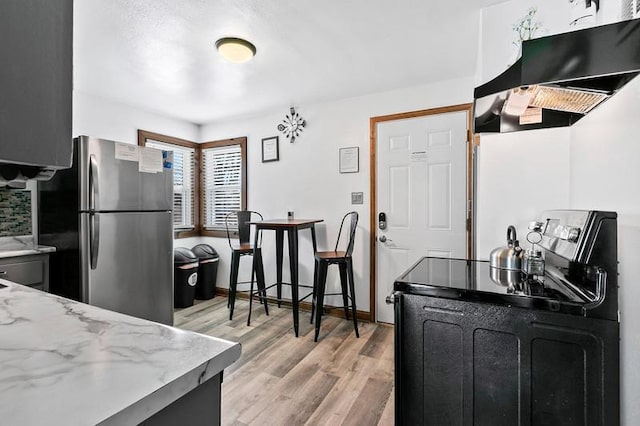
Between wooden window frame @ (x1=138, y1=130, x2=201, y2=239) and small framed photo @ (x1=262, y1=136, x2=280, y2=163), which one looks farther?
wooden window frame @ (x1=138, y1=130, x2=201, y2=239)

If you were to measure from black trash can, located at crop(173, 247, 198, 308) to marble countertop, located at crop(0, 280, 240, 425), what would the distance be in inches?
114

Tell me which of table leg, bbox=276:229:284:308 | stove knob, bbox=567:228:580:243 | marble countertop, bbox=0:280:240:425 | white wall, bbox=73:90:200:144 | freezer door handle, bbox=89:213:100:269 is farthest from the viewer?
table leg, bbox=276:229:284:308

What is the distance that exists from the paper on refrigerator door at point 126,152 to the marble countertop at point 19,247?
2.88 feet

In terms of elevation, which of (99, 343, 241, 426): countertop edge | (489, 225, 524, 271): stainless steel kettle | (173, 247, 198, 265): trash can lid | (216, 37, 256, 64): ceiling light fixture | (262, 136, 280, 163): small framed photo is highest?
(216, 37, 256, 64): ceiling light fixture

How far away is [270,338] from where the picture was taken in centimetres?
282

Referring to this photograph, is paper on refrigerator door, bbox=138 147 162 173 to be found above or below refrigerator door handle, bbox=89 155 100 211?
above

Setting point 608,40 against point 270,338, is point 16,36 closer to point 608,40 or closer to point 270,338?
point 608,40

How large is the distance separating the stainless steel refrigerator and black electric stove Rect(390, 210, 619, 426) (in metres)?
2.17

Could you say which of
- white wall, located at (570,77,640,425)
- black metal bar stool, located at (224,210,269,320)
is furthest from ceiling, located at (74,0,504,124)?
black metal bar stool, located at (224,210,269,320)

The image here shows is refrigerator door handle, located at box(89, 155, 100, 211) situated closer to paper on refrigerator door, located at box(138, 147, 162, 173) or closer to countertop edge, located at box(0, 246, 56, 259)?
paper on refrigerator door, located at box(138, 147, 162, 173)

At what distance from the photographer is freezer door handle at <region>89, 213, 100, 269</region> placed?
227cm

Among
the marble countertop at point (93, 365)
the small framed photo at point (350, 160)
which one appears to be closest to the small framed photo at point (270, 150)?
the small framed photo at point (350, 160)

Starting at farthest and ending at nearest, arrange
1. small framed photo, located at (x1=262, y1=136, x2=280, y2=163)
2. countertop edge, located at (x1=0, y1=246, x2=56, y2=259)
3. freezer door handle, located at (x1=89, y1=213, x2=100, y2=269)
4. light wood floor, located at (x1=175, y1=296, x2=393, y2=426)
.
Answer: small framed photo, located at (x1=262, y1=136, x2=280, y2=163) < freezer door handle, located at (x1=89, y1=213, x2=100, y2=269) < countertop edge, located at (x1=0, y1=246, x2=56, y2=259) < light wood floor, located at (x1=175, y1=296, x2=393, y2=426)

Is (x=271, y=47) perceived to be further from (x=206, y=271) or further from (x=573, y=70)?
(x=206, y=271)
